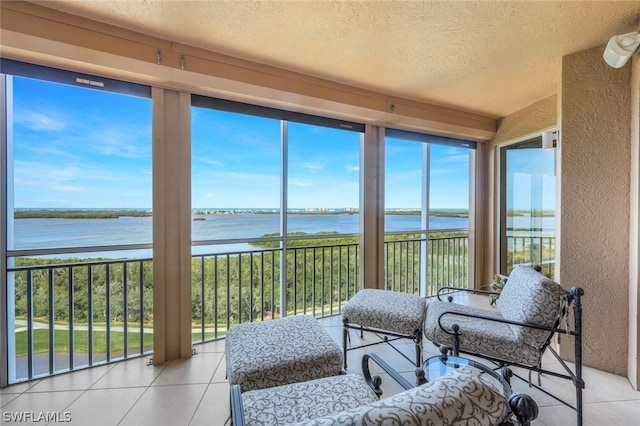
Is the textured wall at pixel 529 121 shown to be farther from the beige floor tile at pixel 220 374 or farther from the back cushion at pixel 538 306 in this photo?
the beige floor tile at pixel 220 374

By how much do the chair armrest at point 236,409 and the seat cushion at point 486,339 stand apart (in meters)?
1.27

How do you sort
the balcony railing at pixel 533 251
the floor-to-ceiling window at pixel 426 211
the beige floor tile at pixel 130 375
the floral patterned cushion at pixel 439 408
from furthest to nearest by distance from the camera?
the floor-to-ceiling window at pixel 426 211 → the balcony railing at pixel 533 251 → the beige floor tile at pixel 130 375 → the floral patterned cushion at pixel 439 408

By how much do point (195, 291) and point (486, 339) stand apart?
96.2 inches

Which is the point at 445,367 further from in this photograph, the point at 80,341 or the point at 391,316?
the point at 80,341

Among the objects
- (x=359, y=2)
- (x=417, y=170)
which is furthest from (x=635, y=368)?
(x=359, y=2)

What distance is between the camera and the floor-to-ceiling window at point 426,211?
3.28 meters

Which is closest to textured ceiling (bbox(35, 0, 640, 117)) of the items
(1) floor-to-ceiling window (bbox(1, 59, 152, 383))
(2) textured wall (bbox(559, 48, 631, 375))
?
(2) textured wall (bbox(559, 48, 631, 375))

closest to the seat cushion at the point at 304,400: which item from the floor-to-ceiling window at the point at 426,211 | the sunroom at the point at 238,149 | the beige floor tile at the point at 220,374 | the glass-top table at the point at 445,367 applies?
the glass-top table at the point at 445,367

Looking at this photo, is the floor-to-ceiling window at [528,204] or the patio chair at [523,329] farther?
the floor-to-ceiling window at [528,204]

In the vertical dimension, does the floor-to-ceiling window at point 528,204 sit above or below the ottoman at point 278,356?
above

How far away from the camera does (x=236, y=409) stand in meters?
0.90

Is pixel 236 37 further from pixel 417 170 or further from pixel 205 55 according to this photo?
pixel 417 170

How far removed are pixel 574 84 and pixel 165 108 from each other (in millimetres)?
3241

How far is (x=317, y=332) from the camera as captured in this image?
1566mm
